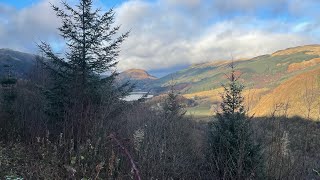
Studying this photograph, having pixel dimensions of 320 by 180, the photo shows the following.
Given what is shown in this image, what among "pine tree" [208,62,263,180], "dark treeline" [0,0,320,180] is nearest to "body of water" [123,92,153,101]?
"dark treeline" [0,0,320,180]

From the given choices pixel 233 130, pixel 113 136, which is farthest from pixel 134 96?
pixel 113 136

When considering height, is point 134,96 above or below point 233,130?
above

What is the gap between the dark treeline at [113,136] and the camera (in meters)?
5.71

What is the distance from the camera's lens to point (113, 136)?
8.29ft

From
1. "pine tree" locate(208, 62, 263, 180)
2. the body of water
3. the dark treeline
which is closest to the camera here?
the dark treeline

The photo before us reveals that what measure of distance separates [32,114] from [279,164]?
8325mm

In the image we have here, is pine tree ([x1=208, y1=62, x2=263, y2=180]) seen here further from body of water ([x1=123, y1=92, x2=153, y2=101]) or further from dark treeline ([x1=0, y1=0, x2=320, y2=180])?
body of water ([x1=123, y1=92, x2=153, y2=101])

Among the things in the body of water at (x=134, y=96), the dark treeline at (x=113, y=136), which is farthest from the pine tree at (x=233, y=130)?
the body of water at (x=134, y=96)

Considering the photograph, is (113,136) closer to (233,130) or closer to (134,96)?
(233,130)

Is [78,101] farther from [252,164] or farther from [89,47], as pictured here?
[89,47]

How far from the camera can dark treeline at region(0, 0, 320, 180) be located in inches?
225

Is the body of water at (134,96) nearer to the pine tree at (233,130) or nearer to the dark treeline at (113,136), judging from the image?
the dark treeline at (113,136)

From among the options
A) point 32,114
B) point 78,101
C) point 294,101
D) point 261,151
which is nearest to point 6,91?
point 32,114

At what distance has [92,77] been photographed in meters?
15.5
